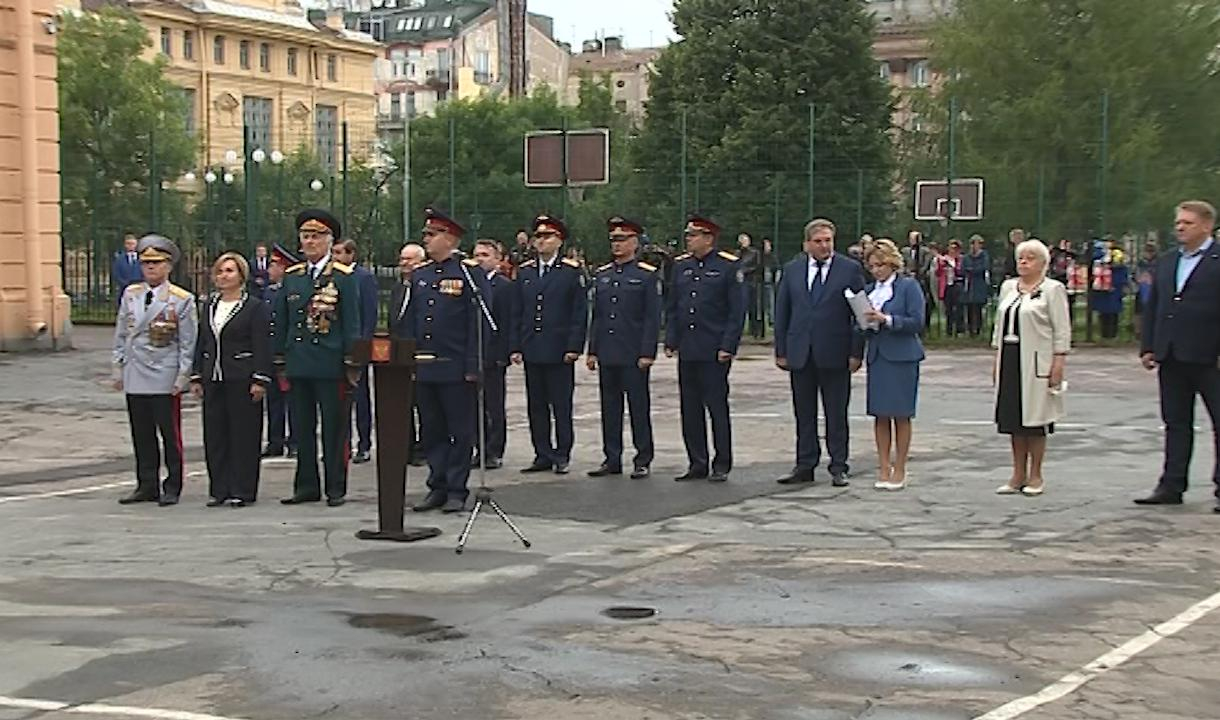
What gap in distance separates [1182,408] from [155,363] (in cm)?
765

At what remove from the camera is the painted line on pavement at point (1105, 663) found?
21.7ft

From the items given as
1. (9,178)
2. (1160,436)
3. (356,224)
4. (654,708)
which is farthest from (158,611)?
(356,224)

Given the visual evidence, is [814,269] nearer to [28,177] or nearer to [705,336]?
[705,336]

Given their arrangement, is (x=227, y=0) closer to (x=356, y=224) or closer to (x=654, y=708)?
(x=356, y=224)

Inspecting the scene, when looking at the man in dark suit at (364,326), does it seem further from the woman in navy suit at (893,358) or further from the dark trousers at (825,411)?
the woman in navy suit at (893,358)

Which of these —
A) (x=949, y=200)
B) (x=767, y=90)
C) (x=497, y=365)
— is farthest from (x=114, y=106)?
(x=497, y=365)

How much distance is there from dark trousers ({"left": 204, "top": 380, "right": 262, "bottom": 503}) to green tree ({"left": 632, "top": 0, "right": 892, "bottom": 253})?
2981 centimetres

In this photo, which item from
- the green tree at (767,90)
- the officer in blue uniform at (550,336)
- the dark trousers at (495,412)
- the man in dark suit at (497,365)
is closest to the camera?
the officer in blue uniform at (550,336)

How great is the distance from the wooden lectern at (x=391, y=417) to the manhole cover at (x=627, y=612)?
8.21 feet

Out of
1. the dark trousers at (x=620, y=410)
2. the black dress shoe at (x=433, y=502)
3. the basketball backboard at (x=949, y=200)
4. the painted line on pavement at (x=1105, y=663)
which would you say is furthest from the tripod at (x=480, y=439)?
the basketball backboard at (x=949, y=200)

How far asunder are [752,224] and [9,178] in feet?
46.4

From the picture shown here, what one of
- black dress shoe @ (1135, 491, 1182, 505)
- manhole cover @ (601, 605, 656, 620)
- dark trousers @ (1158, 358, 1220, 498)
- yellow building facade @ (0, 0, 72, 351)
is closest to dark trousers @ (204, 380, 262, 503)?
manhole cover @ (601, 605, 656, 620)

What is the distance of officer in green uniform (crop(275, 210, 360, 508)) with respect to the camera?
12344 mm

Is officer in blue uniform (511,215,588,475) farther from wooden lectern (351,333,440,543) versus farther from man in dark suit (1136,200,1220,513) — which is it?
man in dark suit (1136,200,1220,513)
